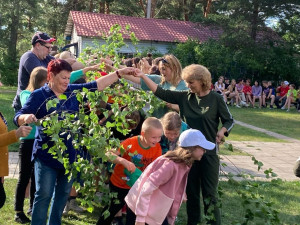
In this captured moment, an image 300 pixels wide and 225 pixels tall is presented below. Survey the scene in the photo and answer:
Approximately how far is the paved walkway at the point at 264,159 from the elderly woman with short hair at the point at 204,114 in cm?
251

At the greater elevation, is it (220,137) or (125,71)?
(125,71)

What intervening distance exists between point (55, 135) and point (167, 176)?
103cm

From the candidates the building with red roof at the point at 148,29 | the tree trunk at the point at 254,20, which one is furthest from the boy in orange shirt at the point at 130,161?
the building with red roof at the point at 148,29

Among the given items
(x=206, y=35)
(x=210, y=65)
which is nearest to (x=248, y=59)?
(x=210, y=65)

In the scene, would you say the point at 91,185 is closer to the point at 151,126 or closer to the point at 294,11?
the point at 151,126

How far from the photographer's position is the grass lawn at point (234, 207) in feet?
18.1

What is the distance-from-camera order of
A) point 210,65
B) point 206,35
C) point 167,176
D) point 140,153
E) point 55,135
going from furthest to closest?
point 206,35, point 210,65, point 140,153, point 167,176, point 55,135

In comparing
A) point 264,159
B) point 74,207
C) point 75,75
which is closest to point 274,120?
point 264,159

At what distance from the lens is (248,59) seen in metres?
28.8

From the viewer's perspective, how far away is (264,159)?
34.8 ft

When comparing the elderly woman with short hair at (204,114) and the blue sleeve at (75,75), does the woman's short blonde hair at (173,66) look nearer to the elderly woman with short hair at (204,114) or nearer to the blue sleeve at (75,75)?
the elderly woman with short hair at (204,114)

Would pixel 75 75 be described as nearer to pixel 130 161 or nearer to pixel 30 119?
pixel 130 161

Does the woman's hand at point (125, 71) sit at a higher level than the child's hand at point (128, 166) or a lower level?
higher

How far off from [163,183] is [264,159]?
7.04 metres
